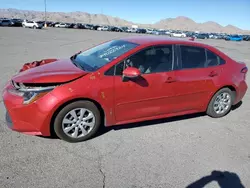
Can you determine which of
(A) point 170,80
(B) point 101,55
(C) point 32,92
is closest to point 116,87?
(B) point 101,55

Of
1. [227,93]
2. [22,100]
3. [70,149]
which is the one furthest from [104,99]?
[227,93]

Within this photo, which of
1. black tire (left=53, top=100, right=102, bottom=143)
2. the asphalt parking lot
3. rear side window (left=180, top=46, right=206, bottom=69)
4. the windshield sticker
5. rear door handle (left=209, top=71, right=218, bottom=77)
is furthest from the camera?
rear door handle (left=209, top=71, right=218, bottom=77)

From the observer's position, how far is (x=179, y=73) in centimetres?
442

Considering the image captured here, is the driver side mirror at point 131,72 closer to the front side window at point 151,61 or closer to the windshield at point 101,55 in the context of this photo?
the front side window at point 151,61

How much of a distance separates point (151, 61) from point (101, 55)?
94 cm

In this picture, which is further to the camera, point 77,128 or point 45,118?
point 77,128

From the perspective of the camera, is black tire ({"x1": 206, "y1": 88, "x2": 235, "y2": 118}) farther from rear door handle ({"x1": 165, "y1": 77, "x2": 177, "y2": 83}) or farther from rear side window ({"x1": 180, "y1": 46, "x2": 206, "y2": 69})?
rear door handle ({"x1": 165, "y1": 77, "x2": 177, "y2": 83})

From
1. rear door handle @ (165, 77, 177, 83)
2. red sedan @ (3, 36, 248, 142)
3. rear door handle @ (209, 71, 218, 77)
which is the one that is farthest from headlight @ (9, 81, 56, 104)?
rear door handle @ (209, 71, 218, 77)

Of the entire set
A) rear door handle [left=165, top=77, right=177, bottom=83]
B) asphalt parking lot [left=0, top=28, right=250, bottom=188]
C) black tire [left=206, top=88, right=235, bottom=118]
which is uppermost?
rear door handle [left=165, top=77, right=177, bottom=83]

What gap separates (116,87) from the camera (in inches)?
152

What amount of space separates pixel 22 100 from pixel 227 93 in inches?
159

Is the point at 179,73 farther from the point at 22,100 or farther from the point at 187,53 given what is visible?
the point at 22,100

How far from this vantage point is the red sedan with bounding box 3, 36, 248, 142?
11.7ft

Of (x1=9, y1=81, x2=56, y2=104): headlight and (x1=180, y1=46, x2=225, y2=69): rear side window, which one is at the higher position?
(x1=180, y1=46, x2=225, y2=69): rear side window
